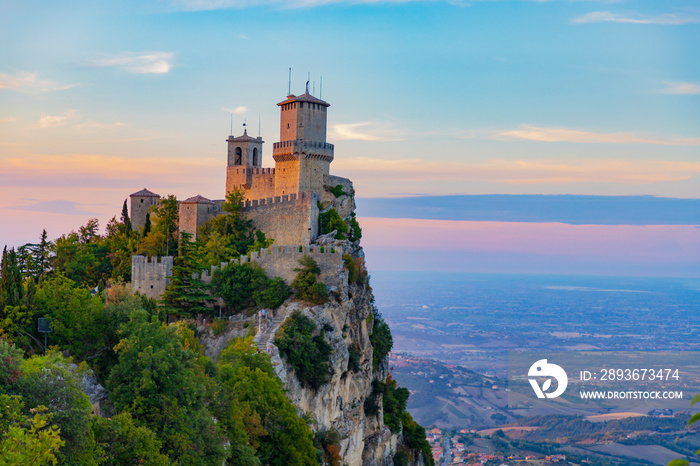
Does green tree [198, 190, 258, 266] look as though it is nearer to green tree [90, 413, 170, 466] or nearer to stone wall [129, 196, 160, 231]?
stone wall [129, 196, 160, 231]

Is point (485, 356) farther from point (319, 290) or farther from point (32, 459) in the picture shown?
point (32, 459)

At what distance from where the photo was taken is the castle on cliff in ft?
164

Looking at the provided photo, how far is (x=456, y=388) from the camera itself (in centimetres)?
12738

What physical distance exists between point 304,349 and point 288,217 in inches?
482

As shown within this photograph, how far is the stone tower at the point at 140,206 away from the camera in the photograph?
60031 mm

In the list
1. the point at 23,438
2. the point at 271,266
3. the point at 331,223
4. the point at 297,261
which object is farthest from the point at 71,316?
the point at 331,223

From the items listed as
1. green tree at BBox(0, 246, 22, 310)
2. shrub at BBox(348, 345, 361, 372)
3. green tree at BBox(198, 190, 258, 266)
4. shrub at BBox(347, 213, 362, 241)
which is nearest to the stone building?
green tree at BBox(198, 190, 258, 266)

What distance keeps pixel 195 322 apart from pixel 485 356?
394 feet

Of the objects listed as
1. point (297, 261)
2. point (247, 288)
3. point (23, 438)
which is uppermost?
point (297, 261)

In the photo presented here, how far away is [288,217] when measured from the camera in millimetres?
54188

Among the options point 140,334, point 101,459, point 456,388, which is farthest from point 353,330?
point 456,388

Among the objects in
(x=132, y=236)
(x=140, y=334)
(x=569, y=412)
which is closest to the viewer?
(x=140, y=334)

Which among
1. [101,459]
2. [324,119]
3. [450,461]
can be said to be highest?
[324,119]

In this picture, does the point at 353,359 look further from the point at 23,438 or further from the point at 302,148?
the point at 23,438
